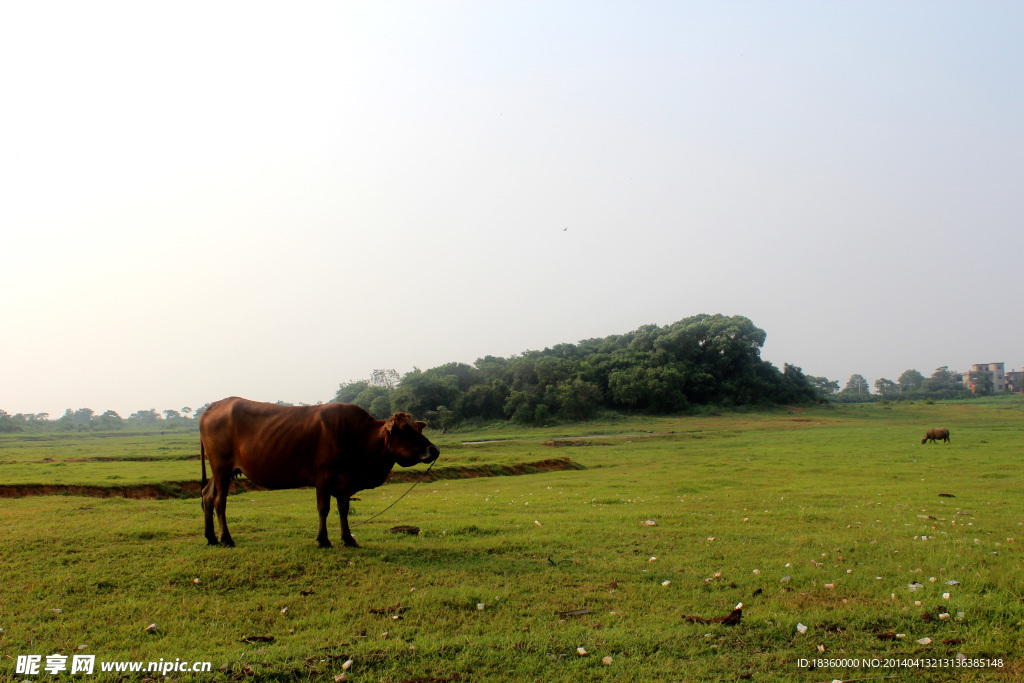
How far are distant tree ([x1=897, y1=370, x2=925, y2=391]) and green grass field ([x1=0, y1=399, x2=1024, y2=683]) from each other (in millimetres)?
198159

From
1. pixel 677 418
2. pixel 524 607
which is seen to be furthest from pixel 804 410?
pixel 524 607

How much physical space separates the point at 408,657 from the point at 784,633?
3.97 m

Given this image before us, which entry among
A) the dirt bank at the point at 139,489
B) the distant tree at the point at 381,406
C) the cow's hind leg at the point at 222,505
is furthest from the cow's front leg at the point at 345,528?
the distant tree at the point at 381,406

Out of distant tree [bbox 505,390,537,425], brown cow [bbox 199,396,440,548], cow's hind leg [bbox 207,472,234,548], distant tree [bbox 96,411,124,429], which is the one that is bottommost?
distant tree [bbox 96,411,124,429]

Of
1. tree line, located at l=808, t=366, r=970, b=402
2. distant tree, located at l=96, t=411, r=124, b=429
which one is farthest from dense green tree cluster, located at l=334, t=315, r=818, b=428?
distant tree, located at l=96, t=411, r=124, b=429

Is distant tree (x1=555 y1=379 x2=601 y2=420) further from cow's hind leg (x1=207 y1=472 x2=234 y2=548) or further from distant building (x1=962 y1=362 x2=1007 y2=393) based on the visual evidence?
distant building (x1=962 y1=362 x2=1007 y2=393)

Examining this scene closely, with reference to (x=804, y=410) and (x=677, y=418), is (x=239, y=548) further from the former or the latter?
(x=804, y=410)

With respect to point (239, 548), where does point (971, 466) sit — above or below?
below

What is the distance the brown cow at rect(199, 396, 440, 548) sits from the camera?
33.7ft

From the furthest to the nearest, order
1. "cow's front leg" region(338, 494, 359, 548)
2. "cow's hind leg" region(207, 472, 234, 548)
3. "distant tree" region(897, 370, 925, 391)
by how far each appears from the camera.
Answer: "distant tree" region(897, 370, 925, 391) → "cow's front leg" region(338, 494, 359, 548) → "cow's hind leg" region(207, 472, 234, 548)

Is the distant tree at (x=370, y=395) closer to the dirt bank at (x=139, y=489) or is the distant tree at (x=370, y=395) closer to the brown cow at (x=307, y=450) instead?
the dirt bank at (x=139, y=489)

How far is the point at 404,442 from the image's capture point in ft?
34.2

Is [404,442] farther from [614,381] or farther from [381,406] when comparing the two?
[381,406]

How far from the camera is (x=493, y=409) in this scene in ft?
284
